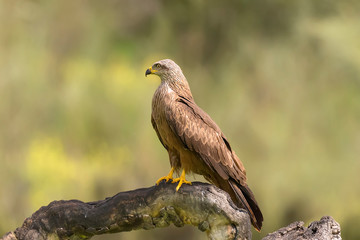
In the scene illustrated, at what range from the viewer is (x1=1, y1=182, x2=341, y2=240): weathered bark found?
3.21 metres

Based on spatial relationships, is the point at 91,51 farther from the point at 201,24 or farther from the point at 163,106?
the point at 163,106

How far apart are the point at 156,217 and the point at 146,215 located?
0.22ft

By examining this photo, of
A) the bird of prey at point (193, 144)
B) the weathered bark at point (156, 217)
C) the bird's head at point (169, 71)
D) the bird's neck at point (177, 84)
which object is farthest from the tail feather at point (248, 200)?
the bird's head at point (169, 71)

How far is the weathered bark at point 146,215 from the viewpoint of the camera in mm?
3209

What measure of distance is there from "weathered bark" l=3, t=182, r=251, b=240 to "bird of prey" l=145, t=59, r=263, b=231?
128mm

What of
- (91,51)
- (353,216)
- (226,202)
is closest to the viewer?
(226,202)

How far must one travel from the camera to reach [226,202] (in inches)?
127

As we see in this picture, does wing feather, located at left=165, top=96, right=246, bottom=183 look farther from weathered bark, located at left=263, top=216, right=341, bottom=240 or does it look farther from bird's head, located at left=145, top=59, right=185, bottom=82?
weathered bark, located at left=263, top=216, right=341, bottom=240

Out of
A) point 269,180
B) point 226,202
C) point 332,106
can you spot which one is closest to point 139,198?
point 226,202

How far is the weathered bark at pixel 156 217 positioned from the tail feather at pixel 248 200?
0.62 feet

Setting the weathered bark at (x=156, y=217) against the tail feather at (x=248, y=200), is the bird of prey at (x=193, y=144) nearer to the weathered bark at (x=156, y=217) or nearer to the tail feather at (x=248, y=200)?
the tail feather at (x=248, y=200)

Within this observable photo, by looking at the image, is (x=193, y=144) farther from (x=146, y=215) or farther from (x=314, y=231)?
(x=314, y=231)

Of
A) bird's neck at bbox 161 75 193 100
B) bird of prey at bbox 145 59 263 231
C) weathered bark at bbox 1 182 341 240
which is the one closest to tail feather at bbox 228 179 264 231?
bird of prey at bbox 145 59 263 231

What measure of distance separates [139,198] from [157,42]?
3430mm
